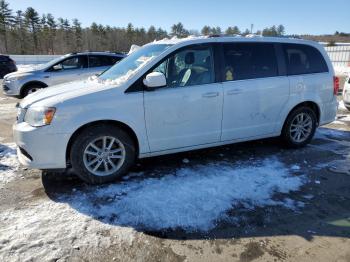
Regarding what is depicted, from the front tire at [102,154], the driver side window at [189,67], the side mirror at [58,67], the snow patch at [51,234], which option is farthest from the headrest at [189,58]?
the side mirror at [58,67]

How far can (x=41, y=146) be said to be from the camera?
13.0 feet

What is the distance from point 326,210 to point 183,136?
2.03m

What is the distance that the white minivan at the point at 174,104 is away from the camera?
4.04 metres

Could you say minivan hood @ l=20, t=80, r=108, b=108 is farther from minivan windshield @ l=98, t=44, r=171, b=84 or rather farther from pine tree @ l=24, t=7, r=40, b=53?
pine tree @ l=24, t=7, r=40, b=53

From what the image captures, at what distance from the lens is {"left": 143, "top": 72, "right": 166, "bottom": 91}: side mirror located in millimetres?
4223

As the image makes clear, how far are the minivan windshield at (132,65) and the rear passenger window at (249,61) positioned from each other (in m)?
0.97

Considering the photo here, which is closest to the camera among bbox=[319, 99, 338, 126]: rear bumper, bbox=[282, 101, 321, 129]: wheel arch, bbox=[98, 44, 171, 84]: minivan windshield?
bbox=[98, 44, 171, 84]: minivan windshield

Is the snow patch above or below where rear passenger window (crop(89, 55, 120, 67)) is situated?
below

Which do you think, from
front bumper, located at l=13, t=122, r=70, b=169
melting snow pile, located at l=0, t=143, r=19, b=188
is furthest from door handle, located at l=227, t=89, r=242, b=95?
melting snow pile, located at l=0, t=143, r=19, b=188

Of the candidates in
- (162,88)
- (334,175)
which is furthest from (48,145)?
(334,175)

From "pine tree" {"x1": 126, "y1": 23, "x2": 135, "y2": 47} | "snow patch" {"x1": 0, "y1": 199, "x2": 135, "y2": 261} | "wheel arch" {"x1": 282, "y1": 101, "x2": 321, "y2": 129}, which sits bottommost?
"snow patch" {"x1": 0, "y1": 199, "x2": 135, "y2": 261}

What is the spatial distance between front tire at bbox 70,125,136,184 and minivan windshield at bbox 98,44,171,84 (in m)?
A: 0.74

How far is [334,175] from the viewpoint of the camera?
4.72 m

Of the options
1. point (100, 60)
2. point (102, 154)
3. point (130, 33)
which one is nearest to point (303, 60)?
point (102, 154)
